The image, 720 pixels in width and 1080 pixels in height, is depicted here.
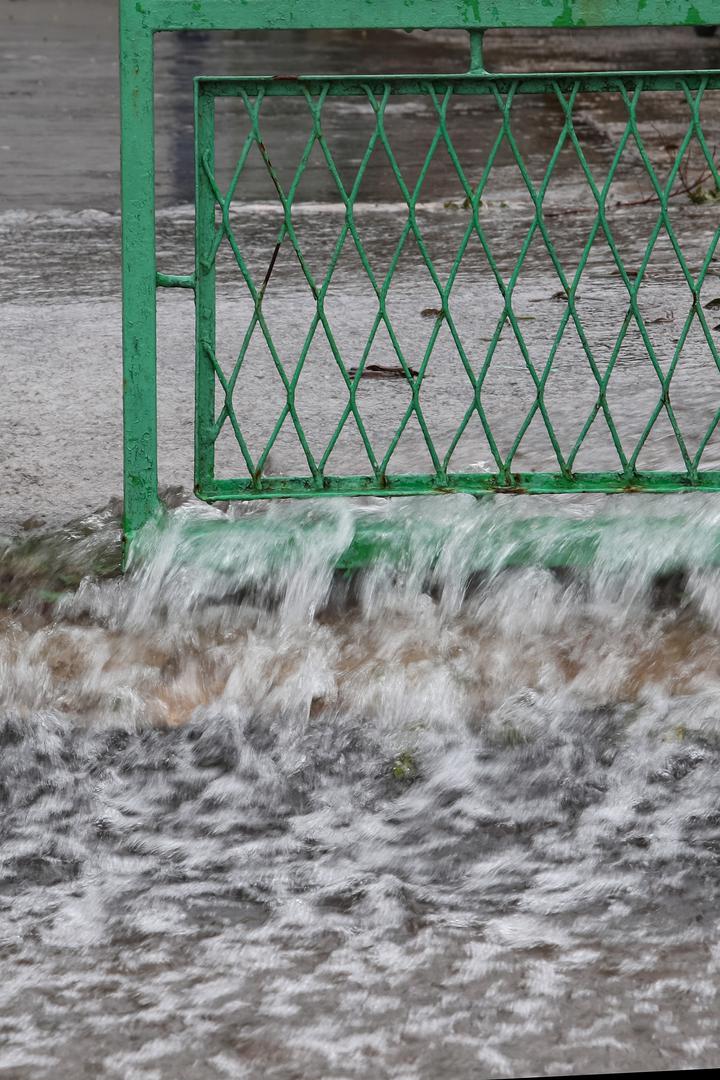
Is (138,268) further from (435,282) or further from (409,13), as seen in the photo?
(409,13)

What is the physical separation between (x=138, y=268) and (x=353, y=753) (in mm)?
1210

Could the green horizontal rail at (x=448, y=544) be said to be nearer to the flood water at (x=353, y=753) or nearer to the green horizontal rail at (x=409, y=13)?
the flood water at (x=353, y=753)

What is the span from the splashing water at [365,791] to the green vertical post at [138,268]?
147mm

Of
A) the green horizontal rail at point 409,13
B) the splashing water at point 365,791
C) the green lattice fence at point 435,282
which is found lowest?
the splashing water at point 365,791

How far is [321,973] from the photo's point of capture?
2.49 metres

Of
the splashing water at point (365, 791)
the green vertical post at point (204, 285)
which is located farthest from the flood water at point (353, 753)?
the green vertical post at point (204, 285)

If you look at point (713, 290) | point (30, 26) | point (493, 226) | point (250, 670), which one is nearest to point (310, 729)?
point (250, 670)

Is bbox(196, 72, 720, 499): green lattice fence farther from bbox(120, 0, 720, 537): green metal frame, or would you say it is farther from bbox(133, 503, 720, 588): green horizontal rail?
bbox(133, 503, 720, 588): green horizontal rail

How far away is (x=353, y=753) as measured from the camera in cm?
322

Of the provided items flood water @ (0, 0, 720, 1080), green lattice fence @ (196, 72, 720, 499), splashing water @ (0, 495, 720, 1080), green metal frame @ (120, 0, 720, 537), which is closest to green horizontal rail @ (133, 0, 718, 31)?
green metal frame @ (120, 0, 720, 537)

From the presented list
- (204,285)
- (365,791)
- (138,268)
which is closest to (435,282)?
(204,285)

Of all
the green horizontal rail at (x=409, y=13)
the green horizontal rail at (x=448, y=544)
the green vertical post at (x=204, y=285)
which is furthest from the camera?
the green horizontal rail at (x=448, y=544)

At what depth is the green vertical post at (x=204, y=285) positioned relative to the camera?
11.4ft

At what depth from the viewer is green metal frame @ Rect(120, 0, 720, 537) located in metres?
3.36
